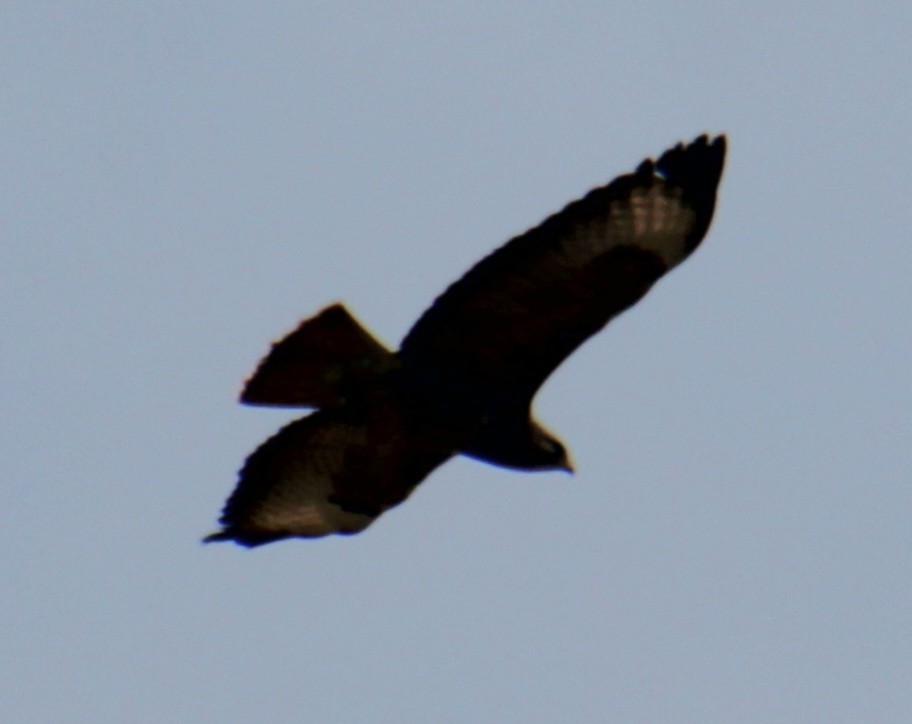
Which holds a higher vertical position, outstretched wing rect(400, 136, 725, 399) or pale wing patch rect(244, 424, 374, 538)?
outstretched wing rect(400, 136, 725, 399)

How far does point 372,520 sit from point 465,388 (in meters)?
0.71

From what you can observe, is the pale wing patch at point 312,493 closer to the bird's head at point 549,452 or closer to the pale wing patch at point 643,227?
the bird's head at point 549,452

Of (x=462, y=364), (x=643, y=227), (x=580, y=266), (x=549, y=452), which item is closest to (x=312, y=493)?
(x=462, y=364)

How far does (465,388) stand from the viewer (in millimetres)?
15289

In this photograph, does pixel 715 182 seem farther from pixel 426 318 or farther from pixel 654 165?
pixel 426 318

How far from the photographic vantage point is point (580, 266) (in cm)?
1486

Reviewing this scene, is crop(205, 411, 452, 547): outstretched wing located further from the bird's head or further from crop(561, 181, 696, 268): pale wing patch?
crop(561, 181, 696, 268): pale wing patch

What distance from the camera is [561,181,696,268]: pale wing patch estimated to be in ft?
48.7

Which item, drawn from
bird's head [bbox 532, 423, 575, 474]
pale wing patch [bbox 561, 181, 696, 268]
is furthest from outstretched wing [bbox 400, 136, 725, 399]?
bird's head [bbox 532, 423, 575, 474]

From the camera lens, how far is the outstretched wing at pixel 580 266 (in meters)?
14.8

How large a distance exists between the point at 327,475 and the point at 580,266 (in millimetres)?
1541

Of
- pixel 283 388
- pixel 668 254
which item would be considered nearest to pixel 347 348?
pixel 283 388

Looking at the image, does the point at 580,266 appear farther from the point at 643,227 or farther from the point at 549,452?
the point at 549,452

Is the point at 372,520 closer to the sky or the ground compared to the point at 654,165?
closer to the ground
